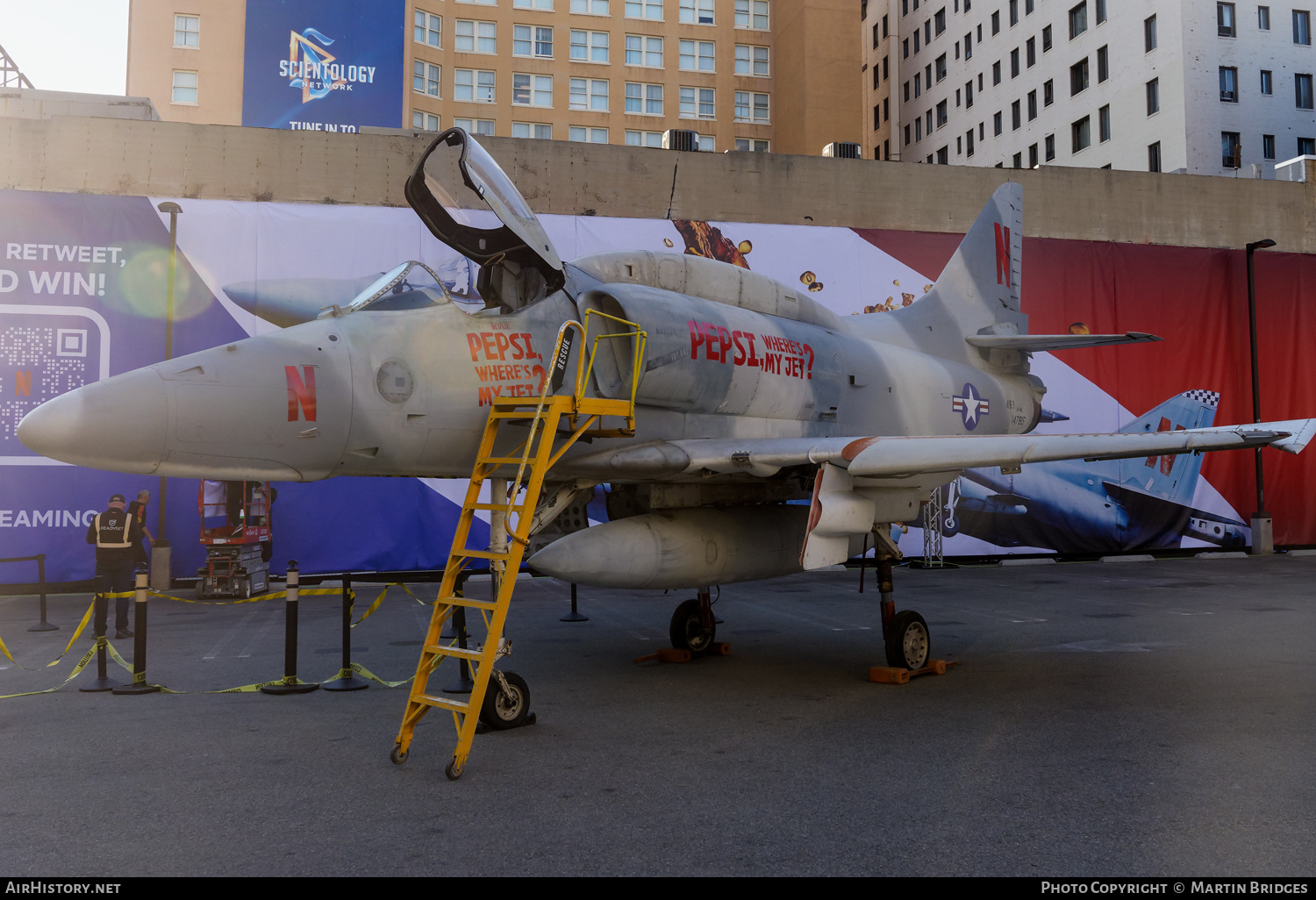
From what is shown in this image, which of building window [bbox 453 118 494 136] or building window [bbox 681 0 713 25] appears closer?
building window [bbox 453 118 494 136]

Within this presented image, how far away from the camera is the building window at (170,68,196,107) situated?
132 feet

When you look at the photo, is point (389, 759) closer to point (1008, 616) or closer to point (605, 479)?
point (605, 479)

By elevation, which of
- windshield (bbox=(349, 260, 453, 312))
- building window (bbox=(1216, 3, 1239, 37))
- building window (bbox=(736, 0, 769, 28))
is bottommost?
windshield (bbox=(349, 260, 453, 312))

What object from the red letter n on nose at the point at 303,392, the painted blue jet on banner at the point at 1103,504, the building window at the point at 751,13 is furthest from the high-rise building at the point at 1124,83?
Answer: the red letter n on nose at the point at 303,392

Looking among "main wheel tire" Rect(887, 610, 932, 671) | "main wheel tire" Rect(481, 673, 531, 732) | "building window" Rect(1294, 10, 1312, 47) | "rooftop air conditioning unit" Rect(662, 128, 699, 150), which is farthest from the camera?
"building window" Rect(1294, 10, 1312, 47)

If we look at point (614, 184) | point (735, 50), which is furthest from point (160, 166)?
point (735, 50)

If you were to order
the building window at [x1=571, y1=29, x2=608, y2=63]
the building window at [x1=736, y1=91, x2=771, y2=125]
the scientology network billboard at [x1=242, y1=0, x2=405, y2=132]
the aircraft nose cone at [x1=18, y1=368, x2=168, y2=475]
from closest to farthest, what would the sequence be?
the aircraft nose cone at [x1=18, y1=368, x2=168, y2=475], the scientology network billboard at [x1=242, y1=0, x2=405, y2=132], the building window at [x1=736, y1=91, x2=771, y2=125], the building window at [x1=571, y1=29, x2=608, y2=63]

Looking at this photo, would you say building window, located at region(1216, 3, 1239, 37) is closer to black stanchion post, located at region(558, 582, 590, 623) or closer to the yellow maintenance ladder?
black stanchion post, located at region(558, 582, 590, 623)

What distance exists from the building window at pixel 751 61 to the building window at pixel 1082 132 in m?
18.4

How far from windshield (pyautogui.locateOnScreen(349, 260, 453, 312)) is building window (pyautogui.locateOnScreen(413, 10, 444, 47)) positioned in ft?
170

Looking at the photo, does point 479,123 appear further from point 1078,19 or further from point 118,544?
point 118,544

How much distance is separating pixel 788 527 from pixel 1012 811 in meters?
4.48

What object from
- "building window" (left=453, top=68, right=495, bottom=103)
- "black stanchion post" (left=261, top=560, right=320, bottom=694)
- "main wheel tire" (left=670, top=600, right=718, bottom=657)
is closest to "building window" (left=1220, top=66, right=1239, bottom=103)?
"building window" (left=453, top=68, right=495, bottom=103)

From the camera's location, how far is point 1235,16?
4469 centimetres
